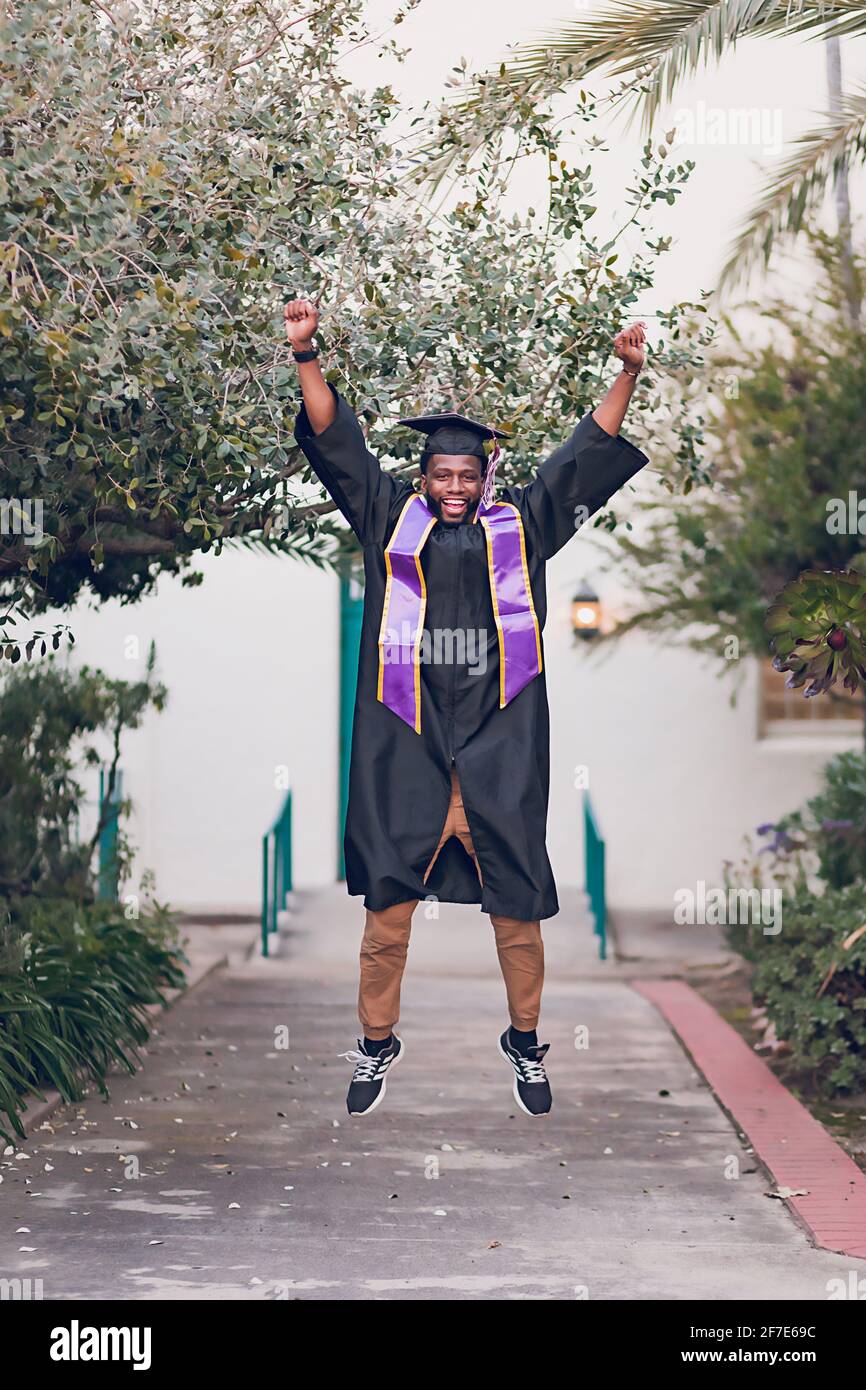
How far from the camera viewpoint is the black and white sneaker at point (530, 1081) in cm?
497

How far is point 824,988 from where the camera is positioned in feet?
25.7

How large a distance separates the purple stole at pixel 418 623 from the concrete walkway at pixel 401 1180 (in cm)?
181

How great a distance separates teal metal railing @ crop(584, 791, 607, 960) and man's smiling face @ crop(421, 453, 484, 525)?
7692 mm

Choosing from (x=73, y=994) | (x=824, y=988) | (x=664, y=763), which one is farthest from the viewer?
(x=664, y=763)

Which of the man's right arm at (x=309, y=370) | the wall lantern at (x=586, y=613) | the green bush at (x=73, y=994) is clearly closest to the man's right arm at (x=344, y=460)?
the man's right arm at (x=309, y=370)

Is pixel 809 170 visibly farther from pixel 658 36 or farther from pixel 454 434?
pixel 454 434

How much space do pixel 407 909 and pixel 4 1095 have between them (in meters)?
2.85

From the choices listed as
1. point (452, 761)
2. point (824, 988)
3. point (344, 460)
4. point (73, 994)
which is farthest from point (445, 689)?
point (73, 994)

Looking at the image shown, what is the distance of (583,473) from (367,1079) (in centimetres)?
177

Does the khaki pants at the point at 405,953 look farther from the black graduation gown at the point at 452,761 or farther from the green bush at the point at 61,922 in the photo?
the green bush at the point at 61,922

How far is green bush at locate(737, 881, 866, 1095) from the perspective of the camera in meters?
7.79

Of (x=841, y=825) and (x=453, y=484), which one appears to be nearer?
(x=453, y=484)

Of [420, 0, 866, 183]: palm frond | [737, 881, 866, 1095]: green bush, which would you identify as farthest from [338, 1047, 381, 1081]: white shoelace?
[420, 0, 866, 183]: palm frond

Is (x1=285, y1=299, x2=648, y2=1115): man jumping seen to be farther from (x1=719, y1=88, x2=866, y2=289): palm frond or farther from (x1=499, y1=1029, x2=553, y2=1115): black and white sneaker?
(x1=719, y1=88, x2=866, y2=289): palm frond
